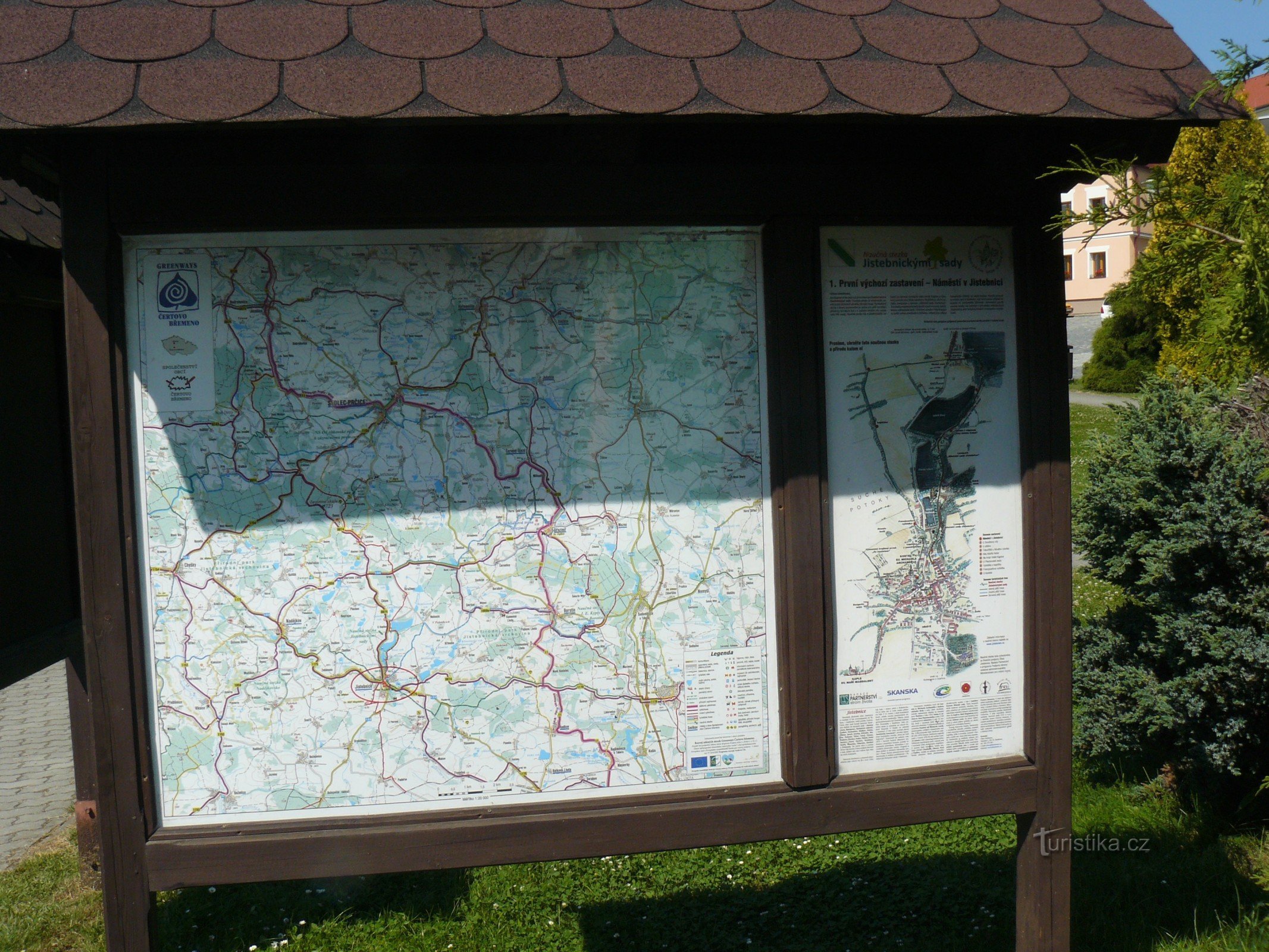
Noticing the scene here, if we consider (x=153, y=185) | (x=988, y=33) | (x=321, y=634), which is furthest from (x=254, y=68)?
(x=988, y=33)

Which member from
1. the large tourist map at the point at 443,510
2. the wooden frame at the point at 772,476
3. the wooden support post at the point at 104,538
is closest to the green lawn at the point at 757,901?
the wooden frame at the point at 772,476

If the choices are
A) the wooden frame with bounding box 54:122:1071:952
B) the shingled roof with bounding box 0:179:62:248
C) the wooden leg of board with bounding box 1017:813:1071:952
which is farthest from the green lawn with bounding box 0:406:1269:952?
the shingled roof with bounding box 0:179:62:248

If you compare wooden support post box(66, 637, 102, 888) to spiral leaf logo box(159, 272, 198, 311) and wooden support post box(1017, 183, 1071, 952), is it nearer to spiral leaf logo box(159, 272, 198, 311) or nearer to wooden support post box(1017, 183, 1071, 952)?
spiral leaf logo box(159, 272, 198, 311)

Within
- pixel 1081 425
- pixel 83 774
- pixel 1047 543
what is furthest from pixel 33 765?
pixel 1081 425

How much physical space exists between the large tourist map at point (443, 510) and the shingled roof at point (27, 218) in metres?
1.53

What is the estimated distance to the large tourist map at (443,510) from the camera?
2492 mm

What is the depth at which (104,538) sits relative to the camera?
246cm

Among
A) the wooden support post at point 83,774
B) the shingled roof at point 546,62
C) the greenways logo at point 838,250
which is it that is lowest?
the wooden support post at point 83,774

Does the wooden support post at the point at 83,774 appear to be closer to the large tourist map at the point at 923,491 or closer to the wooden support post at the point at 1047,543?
the large tourist map at the point at 923,491

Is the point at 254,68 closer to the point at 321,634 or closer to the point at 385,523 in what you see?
the point at 385,523

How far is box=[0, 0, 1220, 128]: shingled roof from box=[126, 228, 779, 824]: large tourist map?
38cm

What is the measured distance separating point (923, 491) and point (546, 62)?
1.39 m

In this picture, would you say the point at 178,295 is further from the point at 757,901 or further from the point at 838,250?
the point at 757,901

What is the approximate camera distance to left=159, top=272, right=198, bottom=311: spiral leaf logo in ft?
8.11
